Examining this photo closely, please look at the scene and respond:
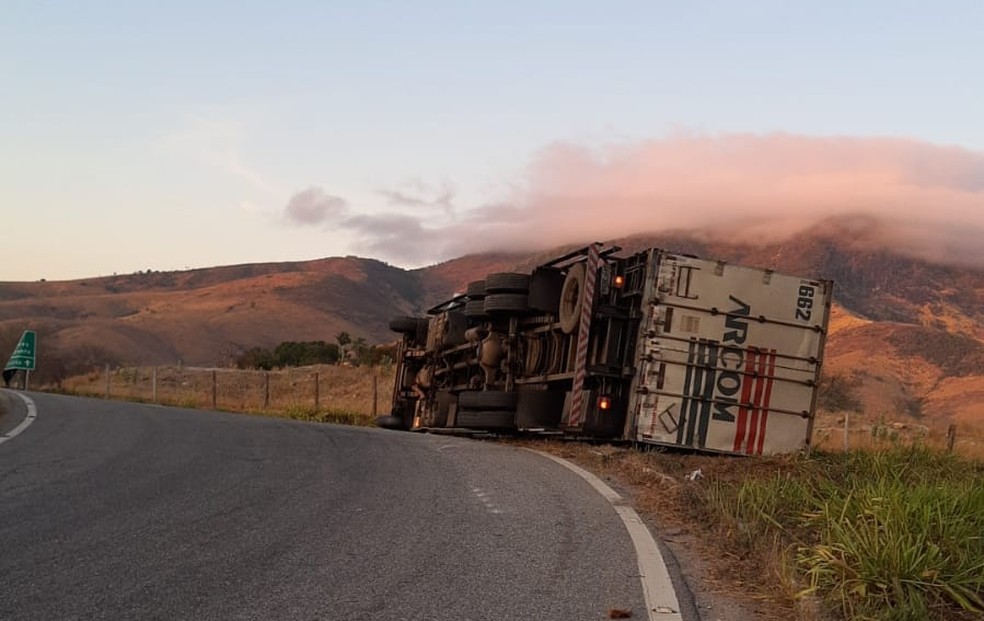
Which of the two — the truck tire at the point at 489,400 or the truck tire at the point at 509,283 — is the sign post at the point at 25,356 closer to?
the truck tire at the point at 489,400

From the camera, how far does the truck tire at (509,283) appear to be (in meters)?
16.3

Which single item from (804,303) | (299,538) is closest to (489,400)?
(804,303)

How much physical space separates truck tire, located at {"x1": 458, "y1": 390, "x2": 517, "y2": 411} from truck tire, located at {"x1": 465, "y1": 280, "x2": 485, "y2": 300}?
1958 millimetres

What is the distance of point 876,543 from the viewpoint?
541 cm

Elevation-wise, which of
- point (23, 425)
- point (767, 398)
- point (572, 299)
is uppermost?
point (572, 299)

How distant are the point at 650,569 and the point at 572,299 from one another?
9.01 metres

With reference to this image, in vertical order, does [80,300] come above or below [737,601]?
below

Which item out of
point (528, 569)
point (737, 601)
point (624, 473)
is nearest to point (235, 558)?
point (528, 569)

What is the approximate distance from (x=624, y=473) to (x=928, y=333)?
6512 centimetres

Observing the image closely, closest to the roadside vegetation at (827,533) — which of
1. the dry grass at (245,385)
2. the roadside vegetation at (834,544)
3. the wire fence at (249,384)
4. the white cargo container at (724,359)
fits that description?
the roadside vegetation at (834,544)

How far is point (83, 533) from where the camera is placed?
6410 mm

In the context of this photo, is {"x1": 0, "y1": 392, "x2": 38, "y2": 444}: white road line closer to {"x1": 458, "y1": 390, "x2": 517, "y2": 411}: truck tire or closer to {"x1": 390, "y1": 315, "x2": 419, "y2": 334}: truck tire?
{"x1": 458, "y1": 390, "x2": 517, "y2": 411}: truck tire

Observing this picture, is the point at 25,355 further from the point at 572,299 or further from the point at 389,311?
Answer: the point at 389,311

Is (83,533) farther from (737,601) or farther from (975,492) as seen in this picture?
(975,492)
